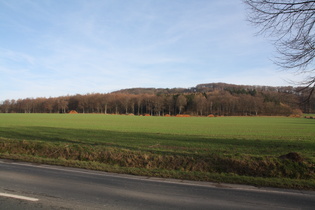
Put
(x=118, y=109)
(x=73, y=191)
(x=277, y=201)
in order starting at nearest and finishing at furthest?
(x=277, y=201) → (x=73, y=191) → (x=118, y=109)

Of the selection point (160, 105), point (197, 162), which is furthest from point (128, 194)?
point (160, 105)

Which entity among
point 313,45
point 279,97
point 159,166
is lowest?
point 159,166

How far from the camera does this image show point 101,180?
7297 millimetres

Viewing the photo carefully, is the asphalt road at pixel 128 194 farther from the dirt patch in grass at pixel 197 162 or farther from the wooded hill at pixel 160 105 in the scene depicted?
the wooded hill at pixel 160 105

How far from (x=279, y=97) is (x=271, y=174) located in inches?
135

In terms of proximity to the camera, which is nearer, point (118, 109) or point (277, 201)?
point (277, 201)

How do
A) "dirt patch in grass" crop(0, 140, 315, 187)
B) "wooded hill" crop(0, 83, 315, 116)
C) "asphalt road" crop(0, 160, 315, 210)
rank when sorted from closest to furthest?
"asphalt road" crop(0, 160, 315, 210) < "dirt patch in grass" crop(0, 140, 315, 187) < "wooded hill" crop(0, 83, 315, 116)

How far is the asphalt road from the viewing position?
521 cm

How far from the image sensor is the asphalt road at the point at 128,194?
17.1 ft

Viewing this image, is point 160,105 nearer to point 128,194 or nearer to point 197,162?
point 197,162

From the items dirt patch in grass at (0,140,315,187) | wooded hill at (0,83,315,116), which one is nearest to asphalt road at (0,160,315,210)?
dirt patch in grass at (0,140,315,187)

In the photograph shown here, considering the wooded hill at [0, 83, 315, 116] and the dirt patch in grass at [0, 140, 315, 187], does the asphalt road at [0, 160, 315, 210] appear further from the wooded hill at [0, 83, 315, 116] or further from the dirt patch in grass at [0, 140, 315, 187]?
the wooded hill at [0, 83, 315, 116]

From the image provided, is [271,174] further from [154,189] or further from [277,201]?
[154,189]

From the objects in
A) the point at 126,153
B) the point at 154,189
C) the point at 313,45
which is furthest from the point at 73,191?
the point at 313,45
